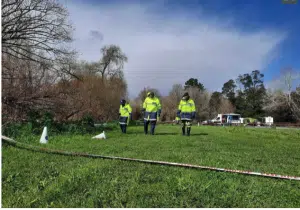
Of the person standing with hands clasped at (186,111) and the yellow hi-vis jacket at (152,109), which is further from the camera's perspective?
the yellow hi-vis jacket at (152,109)

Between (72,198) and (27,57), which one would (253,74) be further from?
(72,198)

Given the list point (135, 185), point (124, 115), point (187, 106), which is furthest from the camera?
point (124, 115)

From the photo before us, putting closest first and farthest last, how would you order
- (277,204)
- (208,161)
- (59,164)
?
(277,204)
(59,164)
(208,161)

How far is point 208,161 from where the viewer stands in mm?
5512

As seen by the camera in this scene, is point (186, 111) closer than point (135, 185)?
No

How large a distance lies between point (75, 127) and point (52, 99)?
2052 mm

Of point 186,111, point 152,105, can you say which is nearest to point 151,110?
point 152,105

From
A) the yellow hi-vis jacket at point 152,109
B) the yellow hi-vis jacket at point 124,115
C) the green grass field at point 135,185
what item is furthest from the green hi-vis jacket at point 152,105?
the green grass field at point 135,185

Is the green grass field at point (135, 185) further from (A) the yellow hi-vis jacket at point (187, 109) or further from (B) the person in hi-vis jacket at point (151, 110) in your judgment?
(B) the person in hi-vis jacket at point (151, 110)

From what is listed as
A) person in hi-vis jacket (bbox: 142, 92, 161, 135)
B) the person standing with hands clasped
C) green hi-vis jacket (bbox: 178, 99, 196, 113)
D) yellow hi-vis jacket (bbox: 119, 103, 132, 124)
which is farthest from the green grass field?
yellow hi-vis jacket (bbox: 119, 103, 132, 124)

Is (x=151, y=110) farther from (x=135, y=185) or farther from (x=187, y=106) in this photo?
(x=135, y=185)

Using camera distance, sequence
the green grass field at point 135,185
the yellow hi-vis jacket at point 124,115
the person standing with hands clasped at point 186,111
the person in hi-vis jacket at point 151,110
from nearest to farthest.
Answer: the green grass field at point 135,185, the person standing with hands clasped at point 186,111, the person in hi-vis jacket at point 151,110, the yellow hi-vis jacket at point 124,115

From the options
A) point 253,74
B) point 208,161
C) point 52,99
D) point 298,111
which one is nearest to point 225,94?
point 253,74

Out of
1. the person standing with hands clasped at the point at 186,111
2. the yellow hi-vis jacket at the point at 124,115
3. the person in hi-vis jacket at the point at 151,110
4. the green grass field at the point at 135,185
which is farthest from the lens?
the yellow hi-vis jacket at the point at 124,115
